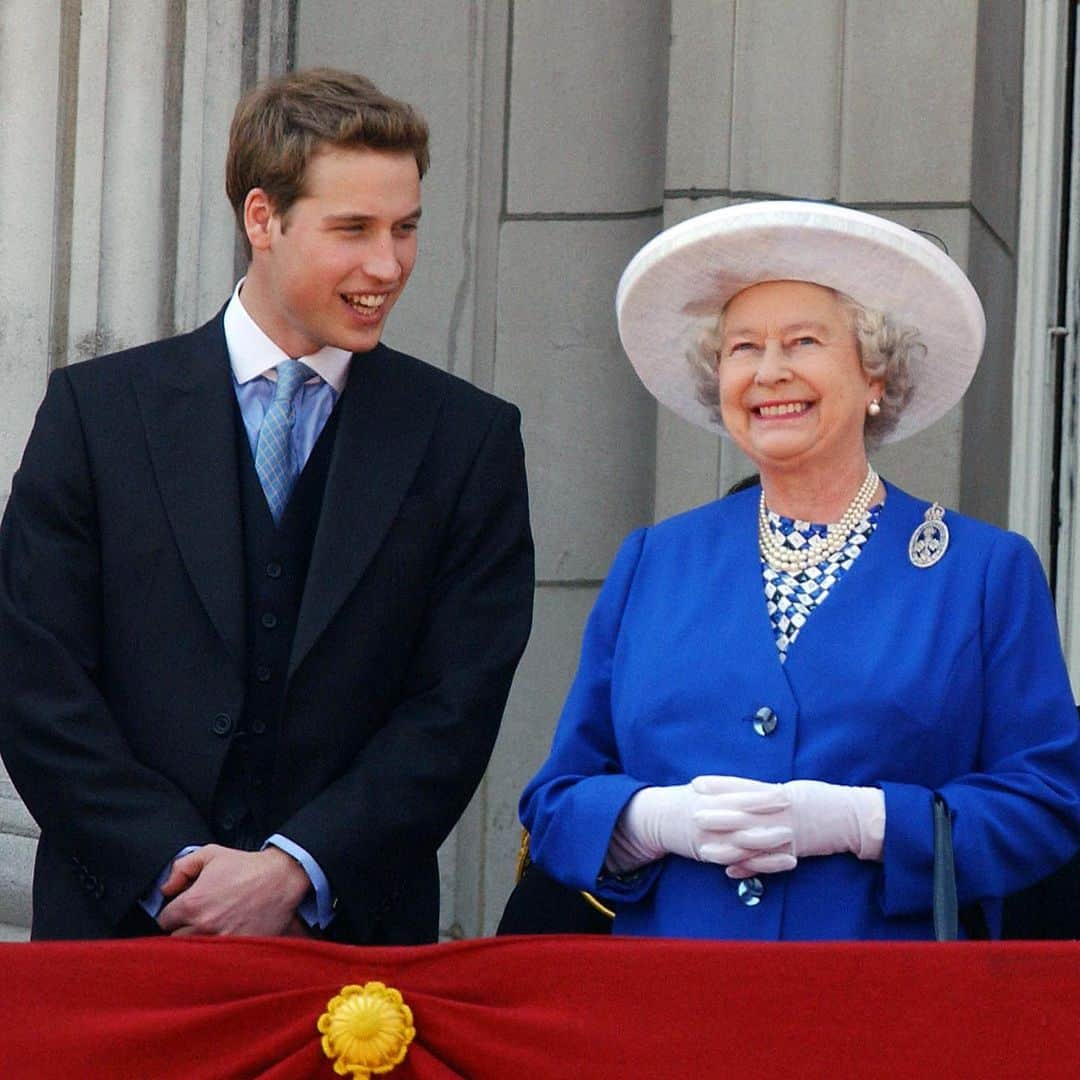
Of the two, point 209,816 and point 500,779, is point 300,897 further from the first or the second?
point 500,779

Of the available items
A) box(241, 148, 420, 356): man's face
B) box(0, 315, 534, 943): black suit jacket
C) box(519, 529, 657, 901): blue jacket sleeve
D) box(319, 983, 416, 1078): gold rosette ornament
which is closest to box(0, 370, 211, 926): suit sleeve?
box(0, 315, 534, 943): black suit jacket

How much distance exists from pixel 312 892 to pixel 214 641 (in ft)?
1.26

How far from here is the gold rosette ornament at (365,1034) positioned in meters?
2.76

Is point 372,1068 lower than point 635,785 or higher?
lower

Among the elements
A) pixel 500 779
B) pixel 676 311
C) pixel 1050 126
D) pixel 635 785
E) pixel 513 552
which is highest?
pixel 1050 126

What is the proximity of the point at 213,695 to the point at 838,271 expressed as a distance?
3.46ft

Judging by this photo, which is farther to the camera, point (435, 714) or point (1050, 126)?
point (1050, 126)

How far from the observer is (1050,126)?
5.75 m

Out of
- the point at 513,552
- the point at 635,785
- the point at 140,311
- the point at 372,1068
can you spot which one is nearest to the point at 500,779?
the point at 140,311

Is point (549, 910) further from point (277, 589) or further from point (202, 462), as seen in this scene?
point (202, 462)

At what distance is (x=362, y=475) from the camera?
11.6 feet

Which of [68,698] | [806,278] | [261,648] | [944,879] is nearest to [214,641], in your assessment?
[261,648]

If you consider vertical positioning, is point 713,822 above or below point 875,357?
below

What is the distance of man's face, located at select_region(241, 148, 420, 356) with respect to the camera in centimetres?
353
